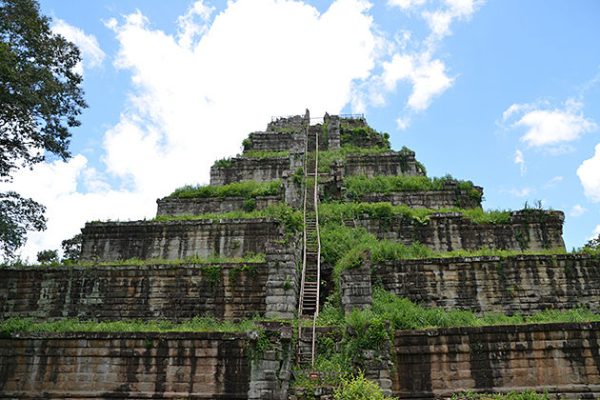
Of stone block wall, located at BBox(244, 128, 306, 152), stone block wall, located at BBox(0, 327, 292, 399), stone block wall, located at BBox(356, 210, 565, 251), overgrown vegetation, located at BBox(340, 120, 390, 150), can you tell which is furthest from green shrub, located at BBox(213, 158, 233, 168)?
stone block wall, located at BBox(0, 327, 292, 399)

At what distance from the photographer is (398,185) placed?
68.2ft

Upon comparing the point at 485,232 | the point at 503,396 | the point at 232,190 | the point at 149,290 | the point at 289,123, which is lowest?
the point at 503,396

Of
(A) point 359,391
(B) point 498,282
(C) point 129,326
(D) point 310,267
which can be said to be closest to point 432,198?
(B) point 498,282

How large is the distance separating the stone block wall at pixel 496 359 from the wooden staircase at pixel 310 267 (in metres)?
2.06

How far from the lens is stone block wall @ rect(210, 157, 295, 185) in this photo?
78.0 ft

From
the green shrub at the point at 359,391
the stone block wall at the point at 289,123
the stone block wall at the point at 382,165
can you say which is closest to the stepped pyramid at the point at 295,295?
the green shrub at the point at 359,391

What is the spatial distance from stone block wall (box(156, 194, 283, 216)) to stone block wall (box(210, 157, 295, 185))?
106 inches

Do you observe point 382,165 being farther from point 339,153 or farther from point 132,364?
point 132,364

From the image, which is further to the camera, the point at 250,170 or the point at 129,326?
the point at 250,170

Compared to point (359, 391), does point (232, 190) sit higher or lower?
higher

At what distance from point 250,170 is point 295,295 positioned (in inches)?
456

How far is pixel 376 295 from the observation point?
1339 centimetres

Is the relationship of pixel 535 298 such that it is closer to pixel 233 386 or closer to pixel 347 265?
pixel 347 265

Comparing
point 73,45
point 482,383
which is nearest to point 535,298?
point 482,383
